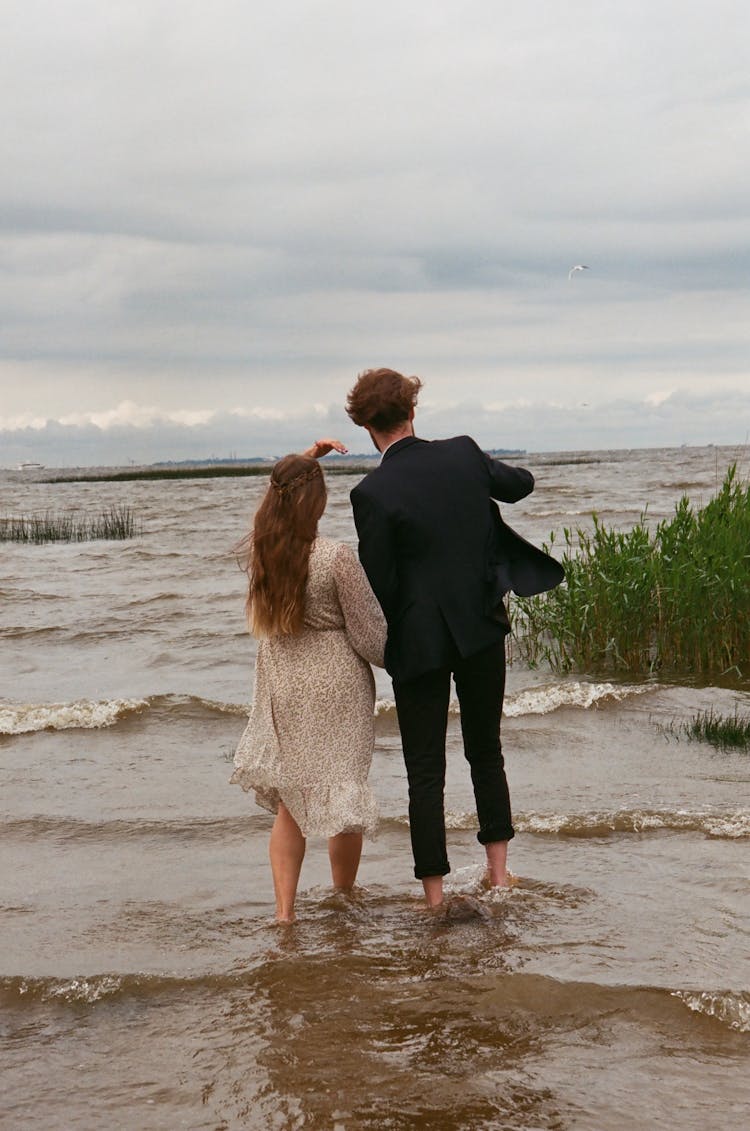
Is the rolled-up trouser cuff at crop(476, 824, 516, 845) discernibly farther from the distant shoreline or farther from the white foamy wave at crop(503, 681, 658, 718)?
the distant shoreline

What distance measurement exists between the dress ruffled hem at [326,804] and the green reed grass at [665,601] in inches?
233

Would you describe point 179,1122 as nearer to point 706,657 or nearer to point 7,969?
point 7,969

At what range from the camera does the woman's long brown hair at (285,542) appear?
4.48 metres

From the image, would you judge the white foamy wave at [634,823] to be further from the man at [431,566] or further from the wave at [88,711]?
the wave at [88,711]

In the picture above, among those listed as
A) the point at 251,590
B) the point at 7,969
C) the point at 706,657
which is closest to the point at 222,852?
the point at 7,969

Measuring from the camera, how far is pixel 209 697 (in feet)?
35.5

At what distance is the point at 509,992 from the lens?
4078 mm

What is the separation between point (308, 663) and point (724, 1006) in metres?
1.85

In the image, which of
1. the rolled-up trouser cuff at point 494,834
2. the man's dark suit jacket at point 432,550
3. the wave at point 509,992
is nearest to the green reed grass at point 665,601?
the rolled-up trouser cuff at point 494,834

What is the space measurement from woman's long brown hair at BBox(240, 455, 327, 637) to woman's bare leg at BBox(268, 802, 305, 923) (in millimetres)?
782

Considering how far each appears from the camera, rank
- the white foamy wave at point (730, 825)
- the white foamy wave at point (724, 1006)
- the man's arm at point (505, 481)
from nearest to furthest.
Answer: the white foamy wave at point (724, 1006)
the man's arm at point (505, 481)
the white foamy wave at point (730, 825)

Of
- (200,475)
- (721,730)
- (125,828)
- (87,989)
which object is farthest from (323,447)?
(200,475)

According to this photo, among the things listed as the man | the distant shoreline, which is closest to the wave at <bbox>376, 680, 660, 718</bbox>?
the man

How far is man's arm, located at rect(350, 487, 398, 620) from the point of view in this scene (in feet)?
14.8
